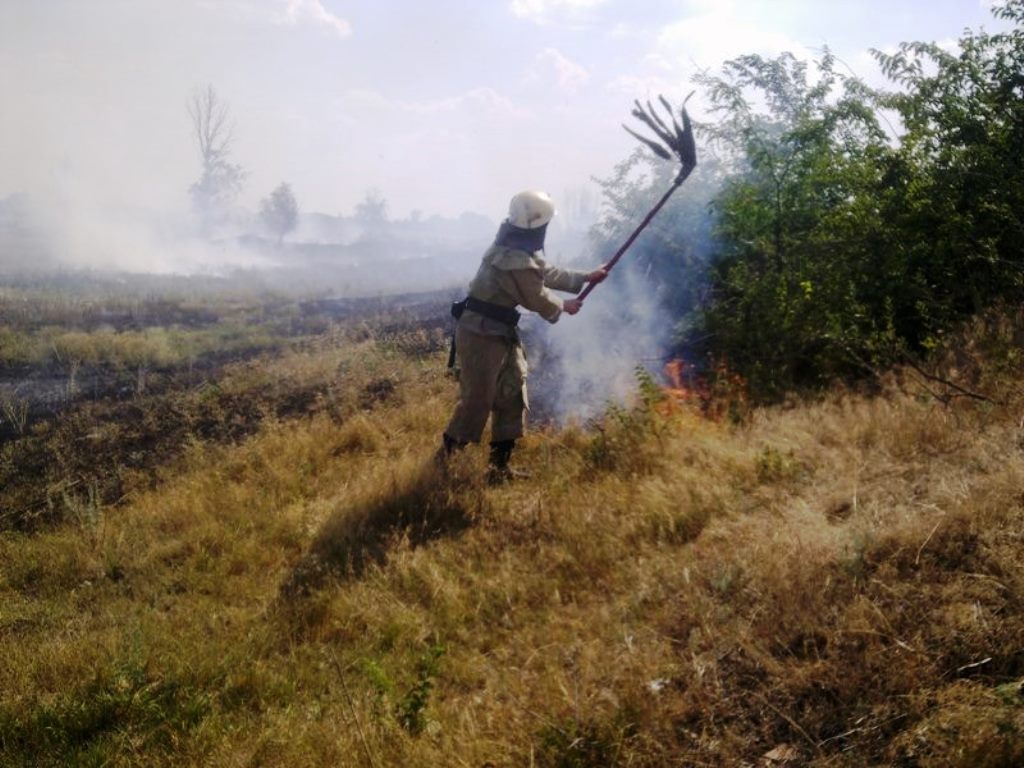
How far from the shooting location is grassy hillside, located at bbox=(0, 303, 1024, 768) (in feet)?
6.21

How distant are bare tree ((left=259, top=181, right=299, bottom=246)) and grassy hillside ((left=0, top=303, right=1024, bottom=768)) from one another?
43.2m

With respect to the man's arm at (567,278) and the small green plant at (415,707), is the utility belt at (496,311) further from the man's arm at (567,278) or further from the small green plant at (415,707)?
the small green plant at (415,707)

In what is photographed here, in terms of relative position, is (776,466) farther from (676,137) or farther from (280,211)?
(280,211)

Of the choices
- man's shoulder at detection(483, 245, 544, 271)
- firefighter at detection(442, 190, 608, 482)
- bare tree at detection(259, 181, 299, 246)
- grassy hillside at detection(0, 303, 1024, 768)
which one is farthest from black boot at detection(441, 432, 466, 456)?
bare tree at detection(259, 181, 299, 246)

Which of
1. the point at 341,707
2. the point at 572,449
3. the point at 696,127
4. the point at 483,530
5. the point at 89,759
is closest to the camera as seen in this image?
the point at 89,759

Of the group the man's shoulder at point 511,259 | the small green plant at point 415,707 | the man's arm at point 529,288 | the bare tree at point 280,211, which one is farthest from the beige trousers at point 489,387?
the bare tree at point 280,211

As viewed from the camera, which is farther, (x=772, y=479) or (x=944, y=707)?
(x=772, y=479)

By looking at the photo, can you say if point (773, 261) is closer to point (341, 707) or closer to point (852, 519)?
point (852, 519)

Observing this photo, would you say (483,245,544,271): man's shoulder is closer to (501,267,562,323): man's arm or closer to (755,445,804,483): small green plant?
(501,267,562,323): man's arm

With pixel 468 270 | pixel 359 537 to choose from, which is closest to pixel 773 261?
pixel 359 537

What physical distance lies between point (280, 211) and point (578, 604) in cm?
4655

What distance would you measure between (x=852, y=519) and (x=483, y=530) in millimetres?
1907

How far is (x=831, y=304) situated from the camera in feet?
16.4

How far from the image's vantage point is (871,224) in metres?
5.02
